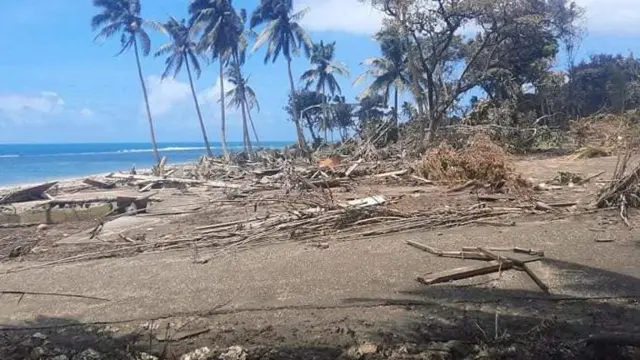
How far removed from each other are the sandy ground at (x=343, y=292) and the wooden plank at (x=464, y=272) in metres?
0.09

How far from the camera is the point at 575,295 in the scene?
18.9 feet

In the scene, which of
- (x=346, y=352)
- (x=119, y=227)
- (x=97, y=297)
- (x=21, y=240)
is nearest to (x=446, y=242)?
(x=346, y=352)

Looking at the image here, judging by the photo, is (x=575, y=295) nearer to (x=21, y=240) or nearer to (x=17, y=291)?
(x=17, y=291)

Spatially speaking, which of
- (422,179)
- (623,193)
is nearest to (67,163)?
(422,179)

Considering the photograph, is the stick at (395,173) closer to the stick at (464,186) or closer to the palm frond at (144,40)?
the stick at (464,186)

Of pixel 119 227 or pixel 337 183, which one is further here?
pixel 337 183

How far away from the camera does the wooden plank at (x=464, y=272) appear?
626 cm

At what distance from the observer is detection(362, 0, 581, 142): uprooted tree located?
21016 millimetres

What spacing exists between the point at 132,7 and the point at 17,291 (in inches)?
1459

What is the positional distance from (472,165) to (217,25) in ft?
101

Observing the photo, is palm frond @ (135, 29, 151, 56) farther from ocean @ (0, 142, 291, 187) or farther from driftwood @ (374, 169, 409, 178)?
driftwood @ (374, 169, 409, 178)

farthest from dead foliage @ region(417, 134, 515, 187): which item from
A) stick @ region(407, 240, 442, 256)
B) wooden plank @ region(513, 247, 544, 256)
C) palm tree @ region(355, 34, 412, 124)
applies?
palm tree @ region(355, 34, 412, 124)

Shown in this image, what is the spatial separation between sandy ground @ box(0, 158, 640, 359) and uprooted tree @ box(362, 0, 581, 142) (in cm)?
1263

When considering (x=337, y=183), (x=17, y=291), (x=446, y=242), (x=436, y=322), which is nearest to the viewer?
(x=436, y=322)
